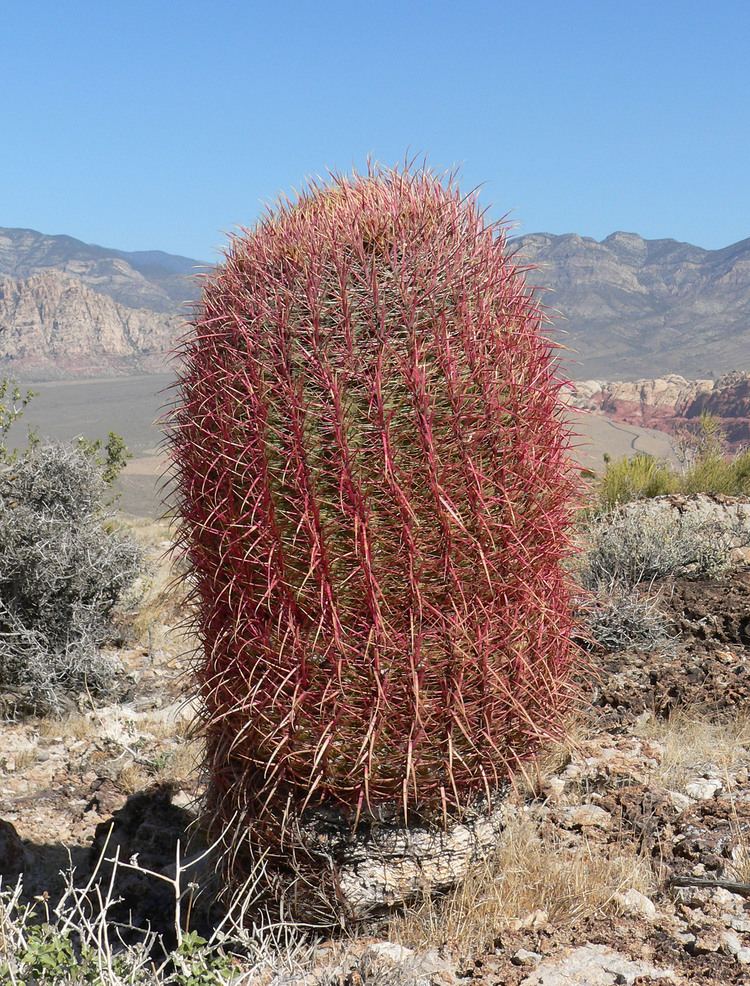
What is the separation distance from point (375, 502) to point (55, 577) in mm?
4914

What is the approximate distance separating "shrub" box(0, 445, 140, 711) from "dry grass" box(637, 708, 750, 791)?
3984 millimetres

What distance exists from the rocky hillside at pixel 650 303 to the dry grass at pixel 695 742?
6707 centimetres

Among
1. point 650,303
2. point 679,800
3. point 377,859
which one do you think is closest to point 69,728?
point 377,859

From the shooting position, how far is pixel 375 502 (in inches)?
116

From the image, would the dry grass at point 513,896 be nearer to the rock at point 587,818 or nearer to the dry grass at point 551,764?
the rock at point 587,818

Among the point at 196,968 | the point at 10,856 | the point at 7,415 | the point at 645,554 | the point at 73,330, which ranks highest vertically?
the point at 73,330

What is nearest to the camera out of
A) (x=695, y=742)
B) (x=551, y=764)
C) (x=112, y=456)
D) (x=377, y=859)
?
(x=377, y=859)

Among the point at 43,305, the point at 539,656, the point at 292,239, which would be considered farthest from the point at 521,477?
the point at 43,305

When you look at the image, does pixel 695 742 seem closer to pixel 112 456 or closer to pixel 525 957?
pixel 525 957

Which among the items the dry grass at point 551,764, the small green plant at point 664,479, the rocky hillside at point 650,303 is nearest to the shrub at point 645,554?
the dry grass at point 551,764

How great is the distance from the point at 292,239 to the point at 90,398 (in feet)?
224

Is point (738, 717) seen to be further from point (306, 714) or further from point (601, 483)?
point (601, 483)

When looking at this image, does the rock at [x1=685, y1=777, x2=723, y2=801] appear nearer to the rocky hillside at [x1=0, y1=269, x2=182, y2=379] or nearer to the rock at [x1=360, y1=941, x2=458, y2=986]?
the rock at [x1=360, y1=941, x2=458, y2=986]

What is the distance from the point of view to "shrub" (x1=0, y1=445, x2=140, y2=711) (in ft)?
22.5
